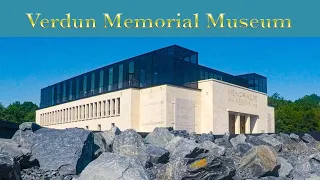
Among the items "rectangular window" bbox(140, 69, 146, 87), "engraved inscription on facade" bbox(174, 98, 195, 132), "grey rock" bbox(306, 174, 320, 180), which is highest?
"rectangular window" bbox(140, 69, 146, 87)

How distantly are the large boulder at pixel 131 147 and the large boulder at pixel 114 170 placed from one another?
2.80 metres

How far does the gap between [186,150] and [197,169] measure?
159 cm

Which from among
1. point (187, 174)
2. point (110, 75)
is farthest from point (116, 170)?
point (110, 75)

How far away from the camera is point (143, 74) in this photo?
188 feet

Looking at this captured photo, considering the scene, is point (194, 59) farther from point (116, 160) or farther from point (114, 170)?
point (114, 170)

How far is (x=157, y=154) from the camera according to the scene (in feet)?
46.7

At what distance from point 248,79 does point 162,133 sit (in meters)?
56.6

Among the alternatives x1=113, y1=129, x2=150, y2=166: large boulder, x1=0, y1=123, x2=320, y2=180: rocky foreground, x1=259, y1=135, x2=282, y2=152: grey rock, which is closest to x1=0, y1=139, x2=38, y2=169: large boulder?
x1=0, y1=123, x2=320, y2=180: rocky foreground

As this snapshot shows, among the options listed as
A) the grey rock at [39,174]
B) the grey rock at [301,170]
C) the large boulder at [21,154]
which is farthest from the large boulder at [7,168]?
the grey rock at [301,170]

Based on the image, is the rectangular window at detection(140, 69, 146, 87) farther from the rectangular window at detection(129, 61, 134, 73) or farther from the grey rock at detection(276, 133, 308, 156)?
the grey rock at detection(276, 133, 308, 156)

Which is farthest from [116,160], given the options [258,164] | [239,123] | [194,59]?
[239,123]

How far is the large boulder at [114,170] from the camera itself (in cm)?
1009

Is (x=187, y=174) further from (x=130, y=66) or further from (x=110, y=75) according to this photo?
(x=110, y=75)

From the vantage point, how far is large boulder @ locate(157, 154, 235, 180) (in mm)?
12477
